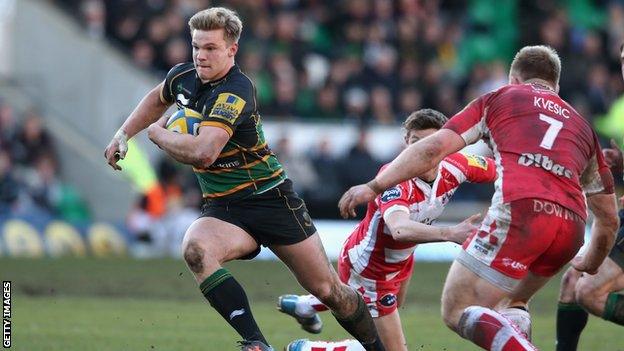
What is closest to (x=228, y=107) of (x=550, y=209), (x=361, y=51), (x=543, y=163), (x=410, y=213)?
(x=410, y=213)

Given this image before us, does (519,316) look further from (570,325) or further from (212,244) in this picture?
(212,244)

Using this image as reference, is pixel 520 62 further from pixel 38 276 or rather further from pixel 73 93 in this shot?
pixel 73 93

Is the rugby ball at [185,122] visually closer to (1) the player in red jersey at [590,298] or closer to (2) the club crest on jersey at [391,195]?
(2) the club crest on jersey at [391,195]

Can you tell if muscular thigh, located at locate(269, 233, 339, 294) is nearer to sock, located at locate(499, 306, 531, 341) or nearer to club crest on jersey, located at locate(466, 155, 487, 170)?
sock, located at locate(499, 306, 531, 341)

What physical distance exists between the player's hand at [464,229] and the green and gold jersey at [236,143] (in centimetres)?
158

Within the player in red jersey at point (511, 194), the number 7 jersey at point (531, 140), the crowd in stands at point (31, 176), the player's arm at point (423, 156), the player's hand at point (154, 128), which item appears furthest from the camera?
the crowd in stands at point (31, 176)

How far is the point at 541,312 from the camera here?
15.2m

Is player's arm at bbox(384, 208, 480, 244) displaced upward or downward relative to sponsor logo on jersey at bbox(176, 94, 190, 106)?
downward

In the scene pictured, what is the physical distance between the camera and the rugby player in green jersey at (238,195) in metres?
8.89

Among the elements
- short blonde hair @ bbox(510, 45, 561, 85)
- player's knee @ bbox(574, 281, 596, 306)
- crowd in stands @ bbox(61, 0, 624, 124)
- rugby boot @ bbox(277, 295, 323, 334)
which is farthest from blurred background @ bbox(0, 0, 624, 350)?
short blonde hair @ bbox(510, 45, 561, 85)

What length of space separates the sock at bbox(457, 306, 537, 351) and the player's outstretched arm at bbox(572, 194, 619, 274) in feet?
4.12

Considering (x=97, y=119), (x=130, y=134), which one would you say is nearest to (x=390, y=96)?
(x=97, y=119)

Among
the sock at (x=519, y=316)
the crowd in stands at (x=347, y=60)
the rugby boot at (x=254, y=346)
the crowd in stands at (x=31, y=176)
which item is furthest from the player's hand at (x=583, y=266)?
the crowd in stands at (x=31, y=176)

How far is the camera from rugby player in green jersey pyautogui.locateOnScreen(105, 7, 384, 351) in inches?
350
